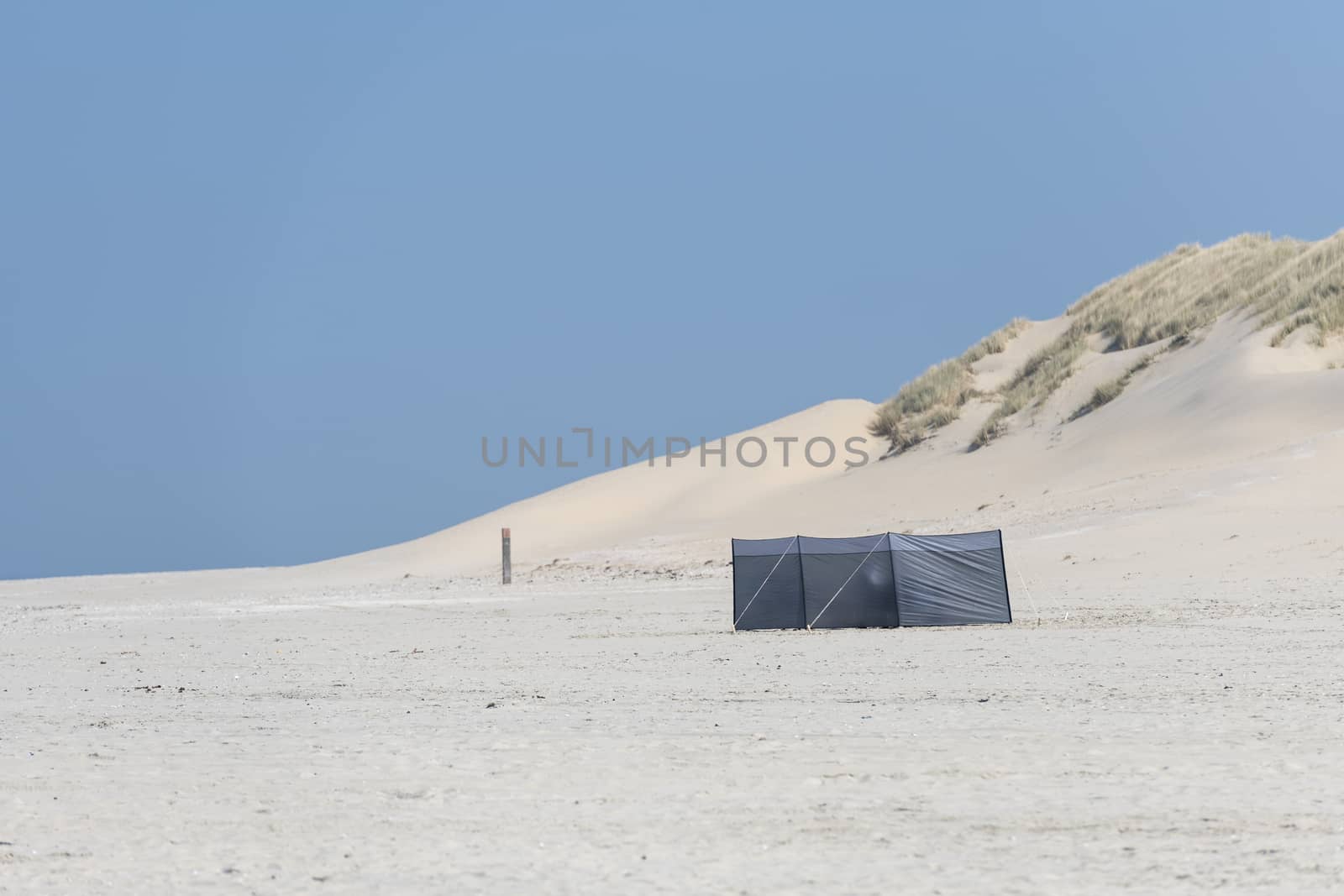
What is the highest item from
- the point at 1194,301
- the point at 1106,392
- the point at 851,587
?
the point at 1194,301

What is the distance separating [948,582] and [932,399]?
2799 centimetres

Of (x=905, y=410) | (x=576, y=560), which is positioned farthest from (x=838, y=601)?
(x=905, y=410)

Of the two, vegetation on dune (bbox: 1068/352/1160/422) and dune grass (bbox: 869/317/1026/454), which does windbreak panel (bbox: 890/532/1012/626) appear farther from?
dune grass (bbox: 869/317/1026/454)

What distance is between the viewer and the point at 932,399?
4753 cm

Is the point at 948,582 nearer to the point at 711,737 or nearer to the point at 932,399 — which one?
the point at 711,737

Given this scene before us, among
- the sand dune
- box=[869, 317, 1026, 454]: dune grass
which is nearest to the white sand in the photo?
the sand dune

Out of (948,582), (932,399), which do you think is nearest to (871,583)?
(948,582)

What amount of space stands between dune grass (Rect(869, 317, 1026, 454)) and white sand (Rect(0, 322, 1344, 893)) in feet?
58.6

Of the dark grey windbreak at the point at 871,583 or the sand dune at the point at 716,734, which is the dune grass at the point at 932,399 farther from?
the dark grey windbreak at the point at 871,583

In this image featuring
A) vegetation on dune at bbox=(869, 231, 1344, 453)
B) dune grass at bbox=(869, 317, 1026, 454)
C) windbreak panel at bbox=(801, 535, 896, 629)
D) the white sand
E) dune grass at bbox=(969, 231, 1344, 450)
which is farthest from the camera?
dune grass at bbox=(869, 317, 1026, 454)

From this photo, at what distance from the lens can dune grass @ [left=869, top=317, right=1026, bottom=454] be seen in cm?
4622

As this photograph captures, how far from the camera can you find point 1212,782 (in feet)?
26.8

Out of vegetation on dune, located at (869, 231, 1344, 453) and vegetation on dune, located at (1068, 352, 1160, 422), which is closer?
vegetation on dune, located at (869, 231, 1344, 453)

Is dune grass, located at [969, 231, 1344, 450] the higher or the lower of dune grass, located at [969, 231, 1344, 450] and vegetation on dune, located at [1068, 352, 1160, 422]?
the higher
